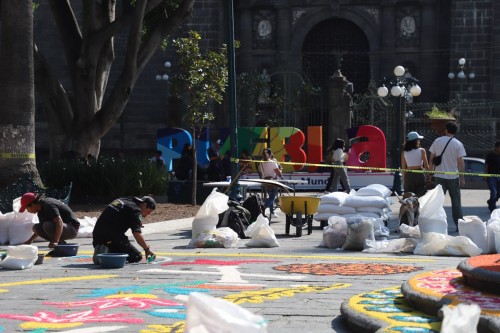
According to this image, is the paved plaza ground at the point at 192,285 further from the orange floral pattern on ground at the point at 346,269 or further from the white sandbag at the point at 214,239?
the white sandbag at the point at 214,239

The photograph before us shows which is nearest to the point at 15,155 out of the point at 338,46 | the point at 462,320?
the point at 462,320

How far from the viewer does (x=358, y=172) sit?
3250cm

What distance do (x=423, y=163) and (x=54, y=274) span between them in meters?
8.14

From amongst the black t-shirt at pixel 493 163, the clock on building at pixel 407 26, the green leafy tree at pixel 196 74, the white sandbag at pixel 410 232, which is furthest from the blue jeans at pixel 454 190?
the clock on building at pixel 407 26

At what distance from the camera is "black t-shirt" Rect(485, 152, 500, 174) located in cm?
2125

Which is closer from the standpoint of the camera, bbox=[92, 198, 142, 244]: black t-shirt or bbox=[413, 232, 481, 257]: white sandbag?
bbox=[92, 198, 142, 244]: black t-shirt

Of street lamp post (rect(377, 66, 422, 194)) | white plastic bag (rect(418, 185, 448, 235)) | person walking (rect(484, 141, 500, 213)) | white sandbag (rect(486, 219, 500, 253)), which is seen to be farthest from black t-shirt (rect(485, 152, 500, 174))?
white sandbag (rect(486, 219, 500, 253))

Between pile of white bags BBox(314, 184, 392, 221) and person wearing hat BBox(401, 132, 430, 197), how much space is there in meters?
0.43

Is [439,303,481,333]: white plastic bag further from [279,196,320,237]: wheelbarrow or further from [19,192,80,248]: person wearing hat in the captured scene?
[279,196,320,237]: wheelbarrow

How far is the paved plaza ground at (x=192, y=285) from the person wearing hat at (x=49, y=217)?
29 cm

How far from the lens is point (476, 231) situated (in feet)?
42.7

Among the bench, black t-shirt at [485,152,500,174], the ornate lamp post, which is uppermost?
the ornate lamp post

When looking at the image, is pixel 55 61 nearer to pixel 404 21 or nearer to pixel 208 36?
pixel 208 36

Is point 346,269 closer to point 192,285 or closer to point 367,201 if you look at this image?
point 192,285
